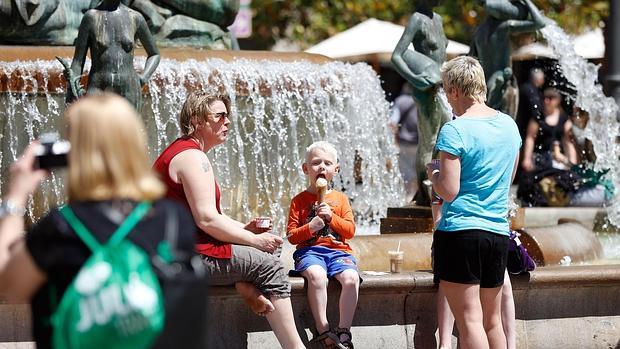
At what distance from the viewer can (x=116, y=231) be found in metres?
3.44

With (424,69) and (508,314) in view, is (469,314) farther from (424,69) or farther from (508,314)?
(424,69)

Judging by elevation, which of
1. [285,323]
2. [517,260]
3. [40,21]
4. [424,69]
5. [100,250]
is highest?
[40,21]

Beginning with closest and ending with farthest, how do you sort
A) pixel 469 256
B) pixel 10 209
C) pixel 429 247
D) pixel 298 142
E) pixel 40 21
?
pixel 10 209 < pixel 469 256 < pixel 429 247 < pixel 40 21 < pixel 298 142

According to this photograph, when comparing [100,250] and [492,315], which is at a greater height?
[100,250]

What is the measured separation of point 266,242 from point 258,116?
4.23 meters

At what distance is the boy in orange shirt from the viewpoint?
21.1 feet

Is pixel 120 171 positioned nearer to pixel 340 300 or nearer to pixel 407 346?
pixel 340 300

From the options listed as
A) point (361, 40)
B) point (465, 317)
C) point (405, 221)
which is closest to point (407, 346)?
point (465, 317)

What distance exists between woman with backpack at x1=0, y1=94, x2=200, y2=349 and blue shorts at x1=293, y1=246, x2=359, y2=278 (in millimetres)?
3058

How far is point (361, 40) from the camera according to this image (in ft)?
66.5

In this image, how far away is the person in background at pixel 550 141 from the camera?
13.1 meters

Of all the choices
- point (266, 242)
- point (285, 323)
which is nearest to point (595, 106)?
point (285, 323)

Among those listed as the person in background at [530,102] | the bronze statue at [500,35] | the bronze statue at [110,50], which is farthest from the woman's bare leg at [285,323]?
the person in background at [530,102]

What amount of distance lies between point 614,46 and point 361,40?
8595 mm
